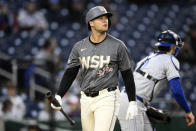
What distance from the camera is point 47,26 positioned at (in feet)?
41.3

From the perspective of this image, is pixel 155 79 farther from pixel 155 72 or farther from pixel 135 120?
pixel 135 120

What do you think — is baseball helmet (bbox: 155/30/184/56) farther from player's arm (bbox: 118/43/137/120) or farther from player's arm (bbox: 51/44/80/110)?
player's arm (bbox: 51/44/80/110)

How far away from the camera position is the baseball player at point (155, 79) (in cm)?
549

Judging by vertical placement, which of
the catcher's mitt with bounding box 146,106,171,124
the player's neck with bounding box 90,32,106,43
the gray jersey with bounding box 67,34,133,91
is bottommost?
the catcher's mitt with bounding box 146,106,171,124

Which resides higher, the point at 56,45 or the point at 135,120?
the point at 56,45

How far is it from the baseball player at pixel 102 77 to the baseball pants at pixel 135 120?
617 millimetres

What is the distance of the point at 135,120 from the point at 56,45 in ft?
21.9

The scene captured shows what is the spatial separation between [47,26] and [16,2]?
1.10 m

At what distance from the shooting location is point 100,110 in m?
4.82

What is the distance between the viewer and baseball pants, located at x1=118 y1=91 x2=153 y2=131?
18.0ft

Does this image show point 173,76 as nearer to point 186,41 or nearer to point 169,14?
point 186,41

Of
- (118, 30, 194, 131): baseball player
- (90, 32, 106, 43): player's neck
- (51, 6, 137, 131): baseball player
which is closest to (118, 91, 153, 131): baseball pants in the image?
(118, 30, 194, 131): baseball player

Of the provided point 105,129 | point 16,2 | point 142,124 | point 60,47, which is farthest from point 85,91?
point 16,2

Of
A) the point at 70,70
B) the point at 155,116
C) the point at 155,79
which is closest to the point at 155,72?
the point at 155,79
